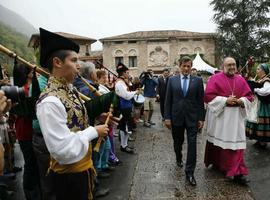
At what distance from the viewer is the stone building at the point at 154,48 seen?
41.7 meters

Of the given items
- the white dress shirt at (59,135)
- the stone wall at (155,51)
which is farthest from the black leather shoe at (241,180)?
the stone wall at (155,51)

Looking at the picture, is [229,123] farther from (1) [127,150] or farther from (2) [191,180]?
(1) [127,150]

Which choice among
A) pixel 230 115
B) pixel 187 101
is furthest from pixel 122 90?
pixel 230 115

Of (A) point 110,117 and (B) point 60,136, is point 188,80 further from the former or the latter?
(B) point 60,136

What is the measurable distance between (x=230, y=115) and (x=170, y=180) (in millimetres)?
1410

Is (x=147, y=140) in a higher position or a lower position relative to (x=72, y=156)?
lower

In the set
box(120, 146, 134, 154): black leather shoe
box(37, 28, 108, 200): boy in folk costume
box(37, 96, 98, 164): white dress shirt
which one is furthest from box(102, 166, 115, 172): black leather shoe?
box(37, 96, 98, 164): white dress shirt

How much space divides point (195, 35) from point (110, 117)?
1608 inches

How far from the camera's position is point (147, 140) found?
29.1ft

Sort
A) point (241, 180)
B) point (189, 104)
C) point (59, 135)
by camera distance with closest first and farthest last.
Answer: point (59, 135), point (241, 180), point (189, 104)

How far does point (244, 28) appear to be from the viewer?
38.9m

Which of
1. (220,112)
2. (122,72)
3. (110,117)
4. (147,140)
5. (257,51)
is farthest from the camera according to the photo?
(257,51)

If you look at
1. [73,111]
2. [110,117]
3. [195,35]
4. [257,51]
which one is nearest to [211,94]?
[110,117]

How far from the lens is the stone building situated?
41719 millimetres
